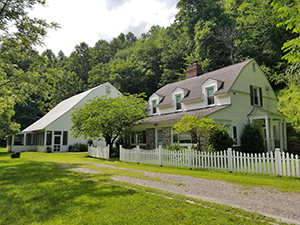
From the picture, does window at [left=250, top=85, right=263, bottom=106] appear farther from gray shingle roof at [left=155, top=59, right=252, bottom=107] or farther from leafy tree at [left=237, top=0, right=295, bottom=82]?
leafy tree at [left=237, top=0, right=295, bottom=82]

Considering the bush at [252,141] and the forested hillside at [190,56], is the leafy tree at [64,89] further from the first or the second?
the bush at [252,141]

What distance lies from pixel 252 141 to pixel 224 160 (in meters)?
6.93

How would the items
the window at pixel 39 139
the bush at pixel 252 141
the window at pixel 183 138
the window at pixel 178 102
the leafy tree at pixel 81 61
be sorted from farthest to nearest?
the leafy tree at pixel 81 61 → the window at pixel 39 139 → the window at pixel 178 102 → the window at pixel 183 138 → the bush at pixel 252 141

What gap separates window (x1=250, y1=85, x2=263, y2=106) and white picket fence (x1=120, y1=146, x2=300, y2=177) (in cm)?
693

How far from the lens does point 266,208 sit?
482 centimetres

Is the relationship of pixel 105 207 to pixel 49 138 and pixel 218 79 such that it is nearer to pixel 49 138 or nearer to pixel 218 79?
pixel 218 79

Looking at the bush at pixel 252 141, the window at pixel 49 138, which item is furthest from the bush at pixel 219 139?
the window at pixel 49 138

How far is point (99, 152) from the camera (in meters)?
17.4

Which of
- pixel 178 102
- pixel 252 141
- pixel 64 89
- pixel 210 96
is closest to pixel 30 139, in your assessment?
pixel 64 89

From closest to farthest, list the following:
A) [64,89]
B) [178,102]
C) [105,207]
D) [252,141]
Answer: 1. [105,207]
2. [252,141]
3. [178,102]
4. [64,89]

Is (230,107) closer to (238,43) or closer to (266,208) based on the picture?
(266,208)

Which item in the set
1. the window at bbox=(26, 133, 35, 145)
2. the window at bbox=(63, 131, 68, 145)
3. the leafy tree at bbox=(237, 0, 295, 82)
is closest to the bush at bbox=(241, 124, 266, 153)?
the leafy tree at bbox=(237, 0, 295, 82)

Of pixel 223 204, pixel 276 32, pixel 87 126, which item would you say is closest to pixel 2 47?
pixel 87 126

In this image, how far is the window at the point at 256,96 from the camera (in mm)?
18098
